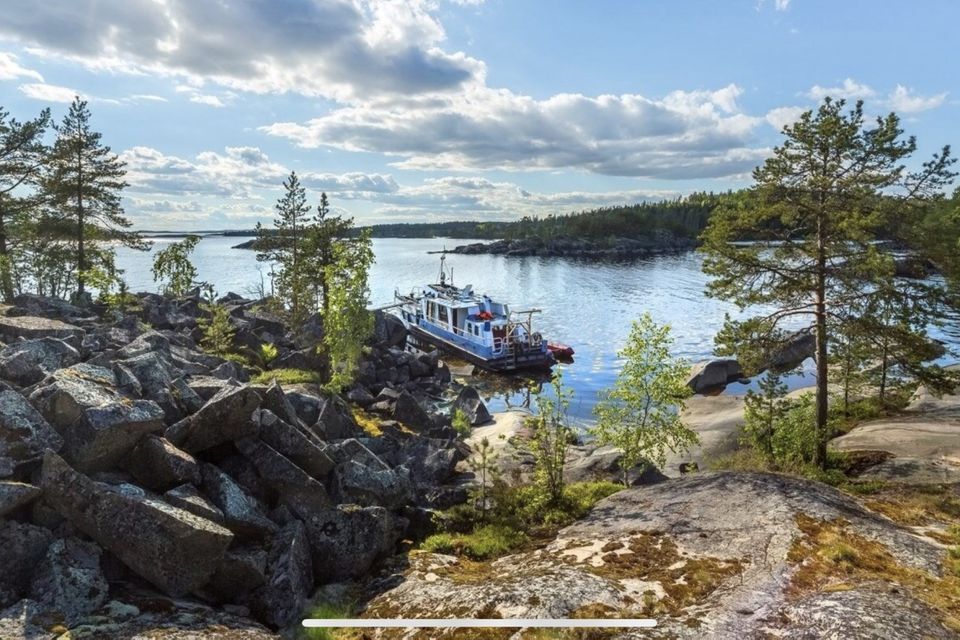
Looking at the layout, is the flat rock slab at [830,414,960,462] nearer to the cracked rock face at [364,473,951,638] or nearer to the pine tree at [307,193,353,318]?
the cracked rock face at [364,473,951,638]

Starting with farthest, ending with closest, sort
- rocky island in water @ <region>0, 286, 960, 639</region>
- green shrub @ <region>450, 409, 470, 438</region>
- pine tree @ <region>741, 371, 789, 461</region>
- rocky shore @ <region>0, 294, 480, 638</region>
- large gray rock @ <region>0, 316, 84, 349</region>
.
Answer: green shrub @ <region>450, 409, 470, 438</region>, pine tree @ <region>741, 371, 789, 461</region>, large gray rock @ <region>0, 316, 84, 349</region>, rocky shore @ <region>0, 294, 480, 638</region>, rocky island in water @ <region>0, 286, 960, 639</region>

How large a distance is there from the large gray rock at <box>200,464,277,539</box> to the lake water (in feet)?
30.8

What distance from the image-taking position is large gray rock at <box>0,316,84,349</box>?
16.7 meters

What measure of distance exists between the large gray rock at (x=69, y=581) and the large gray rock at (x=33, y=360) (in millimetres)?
5145

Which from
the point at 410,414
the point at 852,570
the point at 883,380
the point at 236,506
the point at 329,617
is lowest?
the point at 410,414

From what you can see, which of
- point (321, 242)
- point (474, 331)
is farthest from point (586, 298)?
point (321, 242)

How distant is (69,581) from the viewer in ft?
22.5

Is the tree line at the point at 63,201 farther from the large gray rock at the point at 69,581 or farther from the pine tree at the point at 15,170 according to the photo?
the large gray rock at the point at 69,581

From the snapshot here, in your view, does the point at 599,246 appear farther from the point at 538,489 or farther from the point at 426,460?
the point at 538,489

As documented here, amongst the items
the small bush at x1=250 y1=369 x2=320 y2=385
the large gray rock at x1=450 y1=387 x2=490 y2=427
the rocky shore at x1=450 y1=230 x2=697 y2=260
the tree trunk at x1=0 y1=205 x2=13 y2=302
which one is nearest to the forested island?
the small bush at x1=250 y1=369 x2=320 y2=385

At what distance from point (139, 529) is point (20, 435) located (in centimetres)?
249

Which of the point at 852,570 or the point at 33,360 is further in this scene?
the point at 33,360

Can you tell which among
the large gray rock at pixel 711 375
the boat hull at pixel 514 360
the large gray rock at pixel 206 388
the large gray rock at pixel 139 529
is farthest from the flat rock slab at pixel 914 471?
the boat hull at pixel 514 360

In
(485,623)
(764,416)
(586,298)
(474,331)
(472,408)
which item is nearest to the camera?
Result: (485,623)
